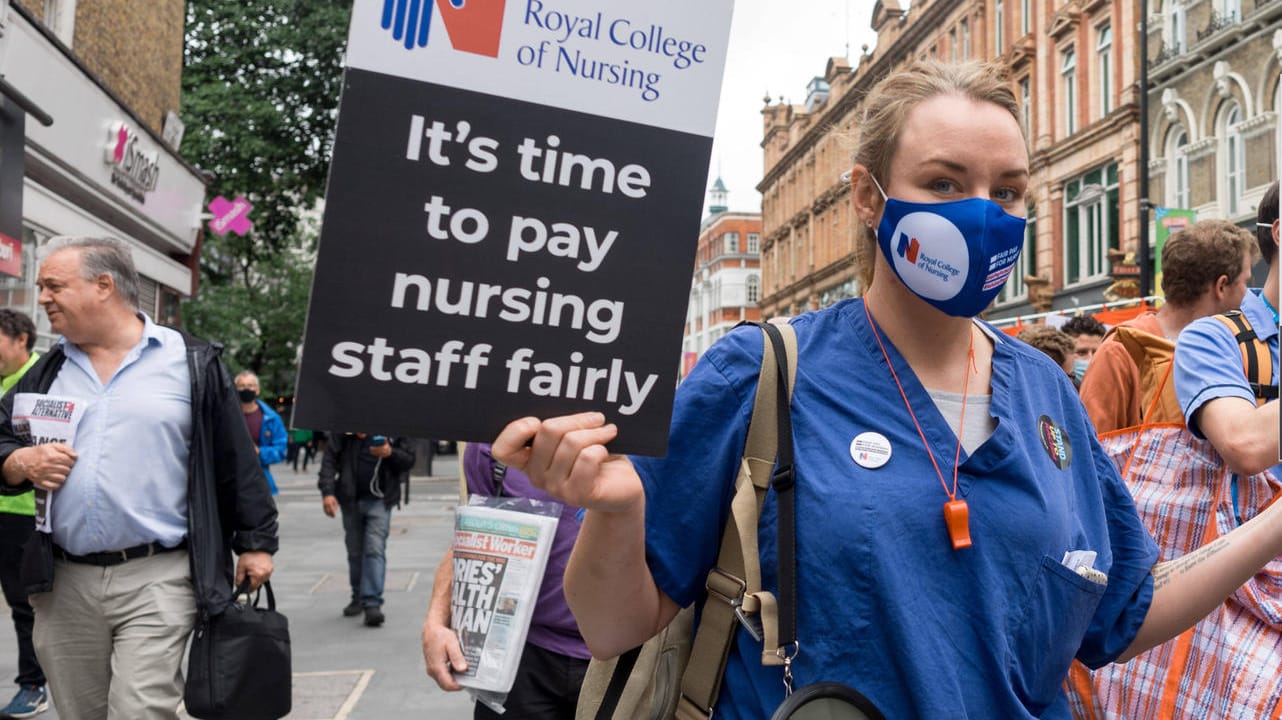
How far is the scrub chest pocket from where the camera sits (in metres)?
1.83

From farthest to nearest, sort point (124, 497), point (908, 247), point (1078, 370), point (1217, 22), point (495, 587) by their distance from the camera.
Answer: point (1217, 22) < point (1078, 370) < point (124, 497) < point (495, 587) < point (908, 247)

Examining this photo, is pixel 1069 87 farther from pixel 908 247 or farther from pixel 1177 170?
pixel 908 247

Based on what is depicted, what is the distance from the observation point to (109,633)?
398 cm

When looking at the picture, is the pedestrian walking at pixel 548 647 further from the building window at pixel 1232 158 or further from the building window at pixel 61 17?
the building window at pixel 1232 158

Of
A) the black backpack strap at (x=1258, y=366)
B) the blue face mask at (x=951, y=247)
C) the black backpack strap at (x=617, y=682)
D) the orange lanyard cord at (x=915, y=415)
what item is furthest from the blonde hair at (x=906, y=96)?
the black backpack strap at (x=1258, y=366)

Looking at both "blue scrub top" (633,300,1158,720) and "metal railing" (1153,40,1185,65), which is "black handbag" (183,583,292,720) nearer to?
"blue scrub top" (633,300,1158,720)

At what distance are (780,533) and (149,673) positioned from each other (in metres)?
2.92

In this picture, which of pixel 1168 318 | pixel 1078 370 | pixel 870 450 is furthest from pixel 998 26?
pixel 870 450

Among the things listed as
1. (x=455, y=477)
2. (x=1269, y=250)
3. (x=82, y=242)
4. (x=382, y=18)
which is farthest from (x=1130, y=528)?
(x=455, y=477)

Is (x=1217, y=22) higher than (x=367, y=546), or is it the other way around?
(x=1217, y=22)

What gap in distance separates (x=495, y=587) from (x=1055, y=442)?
161 centimetres

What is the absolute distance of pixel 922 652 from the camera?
1.73 metres

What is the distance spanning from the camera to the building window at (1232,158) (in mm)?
20703

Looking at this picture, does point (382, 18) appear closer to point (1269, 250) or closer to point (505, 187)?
point (505, 187)
